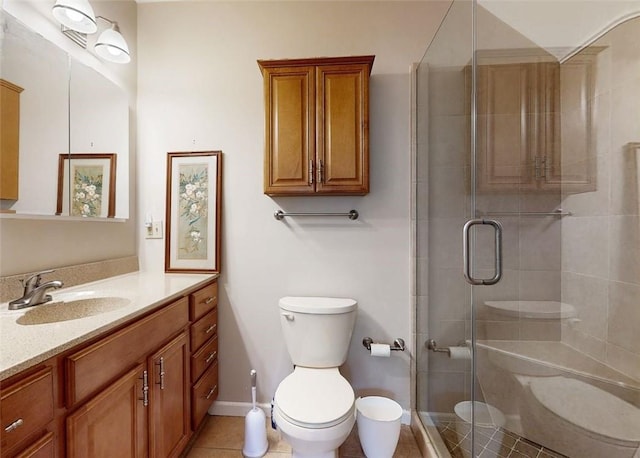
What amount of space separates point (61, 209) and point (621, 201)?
2.60m

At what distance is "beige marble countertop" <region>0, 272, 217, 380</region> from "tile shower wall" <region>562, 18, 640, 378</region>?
2.02 metres

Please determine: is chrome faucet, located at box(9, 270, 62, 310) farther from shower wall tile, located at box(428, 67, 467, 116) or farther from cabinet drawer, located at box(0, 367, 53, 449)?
shower wall tile, located at box(428, 67, 467, 116)

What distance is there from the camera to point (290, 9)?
1.77 m

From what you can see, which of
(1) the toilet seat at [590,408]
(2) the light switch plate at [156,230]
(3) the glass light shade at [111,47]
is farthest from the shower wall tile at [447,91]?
(2) the light switch plate at [156,230]

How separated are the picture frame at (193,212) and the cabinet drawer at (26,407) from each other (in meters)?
1.08

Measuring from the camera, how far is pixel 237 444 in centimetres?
155

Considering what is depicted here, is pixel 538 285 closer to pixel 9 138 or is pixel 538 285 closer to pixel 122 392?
pixel 122 392

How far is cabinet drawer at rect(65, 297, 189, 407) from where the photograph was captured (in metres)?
0.79

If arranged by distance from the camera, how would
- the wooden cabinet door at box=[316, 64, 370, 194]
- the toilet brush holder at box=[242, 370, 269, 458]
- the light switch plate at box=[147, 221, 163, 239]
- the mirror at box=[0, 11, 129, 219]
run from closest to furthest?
the mirror at box=[0, 11, 129, 219], the toilet brush holder at box=[242, 370, 269, 458], the wooden cabinet door at box=[316, 64, 370, 194], the light switch plate at box=[147, 221, 163, 239]

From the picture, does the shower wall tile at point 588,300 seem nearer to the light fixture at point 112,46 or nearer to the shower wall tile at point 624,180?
the shower wall tile at point 624,180

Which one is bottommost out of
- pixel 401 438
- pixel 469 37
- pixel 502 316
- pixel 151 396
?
pixel 401 438

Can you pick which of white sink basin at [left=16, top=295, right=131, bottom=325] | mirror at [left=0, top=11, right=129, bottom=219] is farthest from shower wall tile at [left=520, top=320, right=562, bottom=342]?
mirror at [left=0, top=11, right=129, bottom=219]

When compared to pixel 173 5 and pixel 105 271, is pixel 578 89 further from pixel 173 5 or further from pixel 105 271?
pixel 105 271

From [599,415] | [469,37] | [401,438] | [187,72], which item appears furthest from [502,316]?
[187,72]
